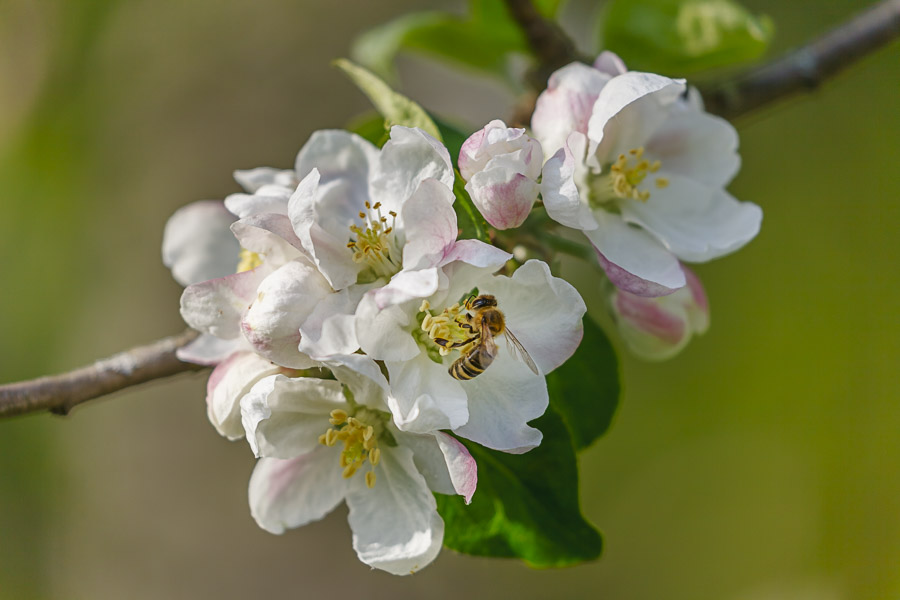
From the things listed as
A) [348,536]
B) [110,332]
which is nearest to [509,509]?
[348,536]

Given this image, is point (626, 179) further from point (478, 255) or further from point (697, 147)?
point (478, 255)

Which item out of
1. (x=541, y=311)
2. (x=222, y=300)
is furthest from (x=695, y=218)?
(x=222, y=300)

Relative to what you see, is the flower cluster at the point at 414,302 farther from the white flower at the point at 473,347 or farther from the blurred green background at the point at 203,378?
the blurred green background at the point at 203,378

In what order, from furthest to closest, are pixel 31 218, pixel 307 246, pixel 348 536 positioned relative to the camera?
1. pixel 31 218
2. pixel 348 536
3. pixel 307 246

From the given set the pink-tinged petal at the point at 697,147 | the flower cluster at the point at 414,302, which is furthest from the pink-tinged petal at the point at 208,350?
the pink-tinged petal at the point at 697,147

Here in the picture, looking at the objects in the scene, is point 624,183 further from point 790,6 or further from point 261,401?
point 790,6
